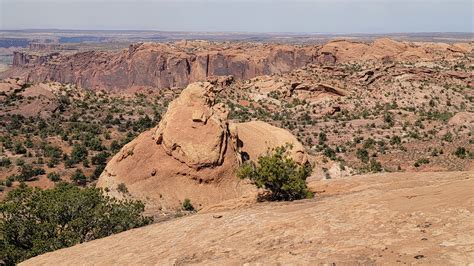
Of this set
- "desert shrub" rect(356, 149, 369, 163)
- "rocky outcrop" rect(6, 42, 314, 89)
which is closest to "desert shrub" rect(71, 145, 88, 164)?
"desert shrub" rect(356, 149, 369, 163)

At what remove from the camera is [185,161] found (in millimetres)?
26422

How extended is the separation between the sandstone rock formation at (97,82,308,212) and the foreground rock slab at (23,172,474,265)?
1058cm

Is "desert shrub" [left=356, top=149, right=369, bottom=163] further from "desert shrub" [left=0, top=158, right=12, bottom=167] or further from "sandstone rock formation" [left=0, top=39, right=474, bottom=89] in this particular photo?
"sandstone rock formation" [left=0, top=39, right=474, bottom=89]

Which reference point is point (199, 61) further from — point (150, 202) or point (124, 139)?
point (150, 202)

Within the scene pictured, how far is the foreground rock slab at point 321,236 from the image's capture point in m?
Result: 9.55

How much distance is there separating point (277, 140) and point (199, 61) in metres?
113

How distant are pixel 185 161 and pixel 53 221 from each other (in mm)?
9167

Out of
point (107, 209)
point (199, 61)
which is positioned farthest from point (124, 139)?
point (199, 61)

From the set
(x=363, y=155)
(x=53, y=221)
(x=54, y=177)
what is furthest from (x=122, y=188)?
(x=363, y=155)

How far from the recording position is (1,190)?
1336 inches

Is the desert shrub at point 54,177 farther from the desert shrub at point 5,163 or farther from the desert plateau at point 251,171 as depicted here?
the desert shrub at point 5,163

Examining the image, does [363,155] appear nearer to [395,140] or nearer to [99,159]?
[395,140]

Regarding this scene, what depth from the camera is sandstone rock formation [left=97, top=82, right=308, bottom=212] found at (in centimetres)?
2608

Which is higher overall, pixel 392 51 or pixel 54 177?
pixel 392 51
